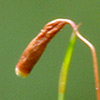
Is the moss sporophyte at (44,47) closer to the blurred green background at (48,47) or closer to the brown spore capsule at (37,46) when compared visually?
the brown spore capsule at (37,46)

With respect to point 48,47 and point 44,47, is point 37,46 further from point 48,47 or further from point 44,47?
point 48,47

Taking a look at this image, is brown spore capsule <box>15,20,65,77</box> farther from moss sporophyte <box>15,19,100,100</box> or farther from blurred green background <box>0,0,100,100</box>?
blurred green background <box>0,0,100,100</box>

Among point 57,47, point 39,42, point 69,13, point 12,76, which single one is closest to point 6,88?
point 12,76

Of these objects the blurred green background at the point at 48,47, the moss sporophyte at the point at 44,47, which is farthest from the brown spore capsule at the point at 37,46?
the blurred green background at the point at 48,47

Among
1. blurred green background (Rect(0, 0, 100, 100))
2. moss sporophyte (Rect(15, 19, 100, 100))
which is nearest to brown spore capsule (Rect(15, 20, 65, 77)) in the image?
moss sporophyte (Rect(15, 19, 100, 100))

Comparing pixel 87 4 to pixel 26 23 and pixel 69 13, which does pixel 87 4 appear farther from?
pixel 26 23
